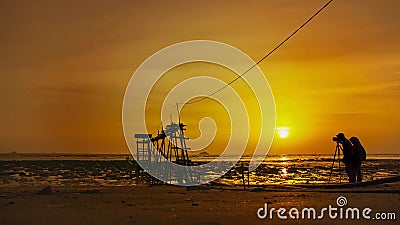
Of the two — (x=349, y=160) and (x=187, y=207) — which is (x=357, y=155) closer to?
(x=349, y=160)

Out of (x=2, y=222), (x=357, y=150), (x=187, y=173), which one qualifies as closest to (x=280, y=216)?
(x=2, y=222)

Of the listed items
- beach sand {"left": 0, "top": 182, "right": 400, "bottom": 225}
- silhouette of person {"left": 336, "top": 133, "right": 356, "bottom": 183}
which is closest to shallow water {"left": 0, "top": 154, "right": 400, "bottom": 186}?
silhouette of person {"left": 336, "top": 133, "right": 356, "bottom": 183}

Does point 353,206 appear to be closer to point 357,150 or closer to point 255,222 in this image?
point 255,222

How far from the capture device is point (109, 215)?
51.3 ft

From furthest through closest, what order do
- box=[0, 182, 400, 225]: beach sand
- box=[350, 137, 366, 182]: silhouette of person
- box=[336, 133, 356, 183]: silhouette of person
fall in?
box=[336, 133, 356, 183]: silhouette of person < box=[350, 137, 366, 182]: silhouette of person < box=[0, 182, 400, 225]: beach sand

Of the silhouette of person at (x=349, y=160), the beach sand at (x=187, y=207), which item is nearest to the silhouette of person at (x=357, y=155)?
the silhouette of person at (x=349, y=160)

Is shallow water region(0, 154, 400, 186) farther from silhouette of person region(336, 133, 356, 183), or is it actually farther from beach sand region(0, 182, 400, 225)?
beach sand region(0, 182, 400, 225)

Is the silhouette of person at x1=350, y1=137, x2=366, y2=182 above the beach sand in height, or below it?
above

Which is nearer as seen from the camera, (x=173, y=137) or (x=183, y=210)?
(x=183, y=210)

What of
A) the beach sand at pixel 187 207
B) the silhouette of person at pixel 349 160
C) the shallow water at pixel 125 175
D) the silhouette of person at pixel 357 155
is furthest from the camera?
the shallow water at pixel 125 175

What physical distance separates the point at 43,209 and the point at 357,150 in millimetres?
15260

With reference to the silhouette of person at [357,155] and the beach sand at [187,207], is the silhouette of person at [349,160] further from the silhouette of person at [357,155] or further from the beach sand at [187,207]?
the beach sand at [187,207]

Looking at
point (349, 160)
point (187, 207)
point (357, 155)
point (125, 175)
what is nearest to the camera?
point (187, 207)

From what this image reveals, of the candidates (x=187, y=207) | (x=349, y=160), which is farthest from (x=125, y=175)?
(x=187, y=207)
